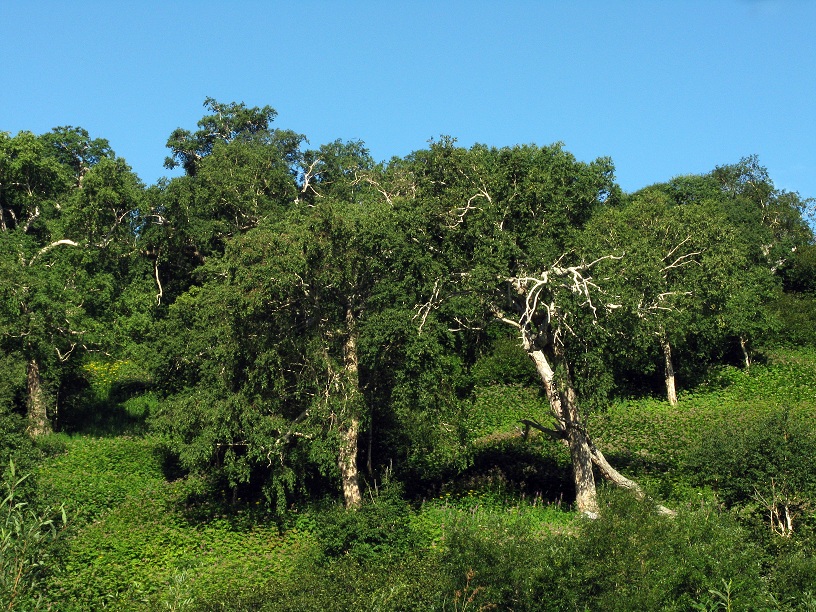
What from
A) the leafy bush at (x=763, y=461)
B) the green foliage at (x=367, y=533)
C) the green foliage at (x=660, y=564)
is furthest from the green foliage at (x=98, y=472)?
the leafy bush at (x=763, y=461)

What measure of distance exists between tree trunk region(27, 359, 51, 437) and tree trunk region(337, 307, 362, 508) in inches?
571

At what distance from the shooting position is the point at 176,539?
84.2ft

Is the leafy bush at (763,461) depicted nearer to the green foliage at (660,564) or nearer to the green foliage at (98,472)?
the green foliage at (660,564)

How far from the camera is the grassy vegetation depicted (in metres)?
17.9

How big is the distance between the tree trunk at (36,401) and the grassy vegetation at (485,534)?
89 cm

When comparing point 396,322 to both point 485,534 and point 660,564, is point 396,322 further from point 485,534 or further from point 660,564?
Answer: point 660,564

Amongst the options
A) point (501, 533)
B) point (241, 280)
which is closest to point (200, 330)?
point (241, 280)

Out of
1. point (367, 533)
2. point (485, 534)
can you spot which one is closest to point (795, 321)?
point (367, 533)

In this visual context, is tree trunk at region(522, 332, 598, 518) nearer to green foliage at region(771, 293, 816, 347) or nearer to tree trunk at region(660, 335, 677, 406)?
tree trunk at region(660, 335, 677, 406)

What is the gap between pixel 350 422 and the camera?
1046 inches

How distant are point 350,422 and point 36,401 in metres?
15.9

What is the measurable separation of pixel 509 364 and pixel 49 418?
20.3 meters

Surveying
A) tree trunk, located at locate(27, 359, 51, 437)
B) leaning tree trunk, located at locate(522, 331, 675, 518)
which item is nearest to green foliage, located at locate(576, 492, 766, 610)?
leaning tree trunk, located at locate(522, 331, 675, 518)

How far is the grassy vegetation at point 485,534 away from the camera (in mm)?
17875
